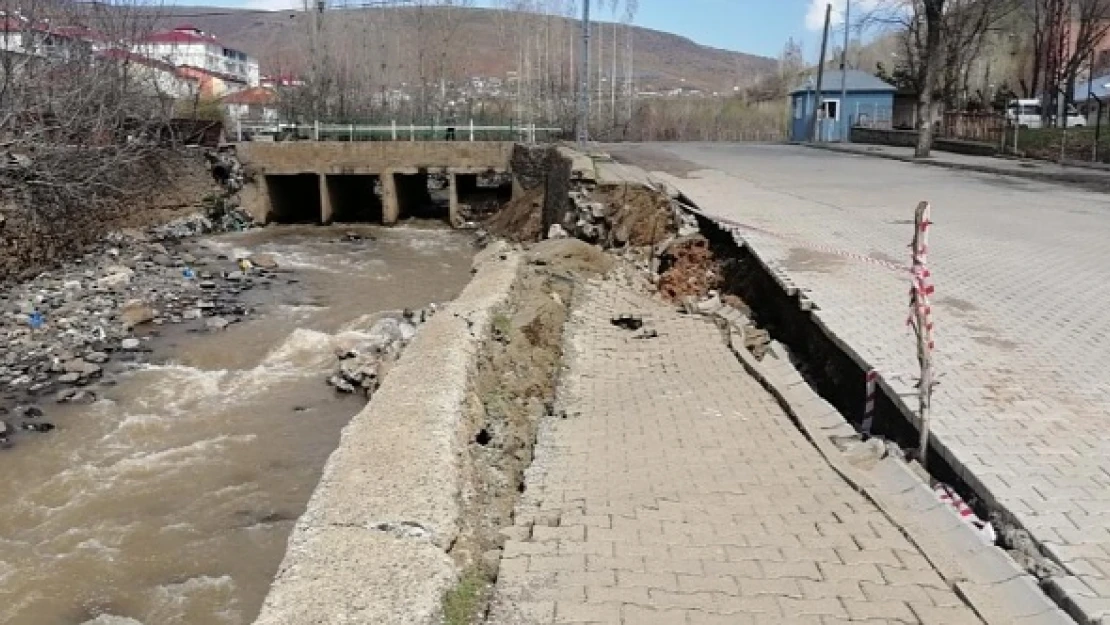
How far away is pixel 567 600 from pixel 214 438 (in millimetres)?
6163

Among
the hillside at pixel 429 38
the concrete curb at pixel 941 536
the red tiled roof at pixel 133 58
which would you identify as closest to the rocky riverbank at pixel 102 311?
the red tiled roof at pixel 133 58

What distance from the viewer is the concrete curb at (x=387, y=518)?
433cm

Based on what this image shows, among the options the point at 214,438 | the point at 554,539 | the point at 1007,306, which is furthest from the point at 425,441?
the point at 1007,306

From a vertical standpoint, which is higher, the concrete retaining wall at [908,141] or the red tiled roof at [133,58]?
the red tiled roof at [133,58]

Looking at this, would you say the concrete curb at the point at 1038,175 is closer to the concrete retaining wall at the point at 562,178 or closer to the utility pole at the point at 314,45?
the concrete retaining wall at the point at 562,178

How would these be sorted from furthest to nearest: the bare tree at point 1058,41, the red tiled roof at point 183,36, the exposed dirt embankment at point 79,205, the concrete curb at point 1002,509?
1. the red tiled roof at point 183,36
2. the bare tree at point 1058,41
3. the exposed dirt embankment at point 79,205
4. the concrete curb at point 1002,509

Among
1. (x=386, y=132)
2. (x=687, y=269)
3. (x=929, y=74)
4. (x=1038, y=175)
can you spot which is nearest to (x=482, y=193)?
(x=386, y=132)

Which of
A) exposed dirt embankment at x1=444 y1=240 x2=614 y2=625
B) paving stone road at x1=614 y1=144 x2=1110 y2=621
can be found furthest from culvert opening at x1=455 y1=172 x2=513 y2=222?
exposed dirt embankment at x1=444 y1=240 x2=614 y2=625

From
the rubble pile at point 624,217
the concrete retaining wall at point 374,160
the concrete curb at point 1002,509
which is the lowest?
the concrete curb at point 1002,509

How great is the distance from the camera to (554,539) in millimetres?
5461

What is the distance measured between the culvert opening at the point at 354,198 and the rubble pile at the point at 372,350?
15952mm

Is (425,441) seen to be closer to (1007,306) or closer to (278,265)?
(1007,306)

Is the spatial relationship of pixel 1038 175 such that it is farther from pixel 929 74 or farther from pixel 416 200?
pixel 416 200

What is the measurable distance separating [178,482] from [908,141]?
3515 cm
